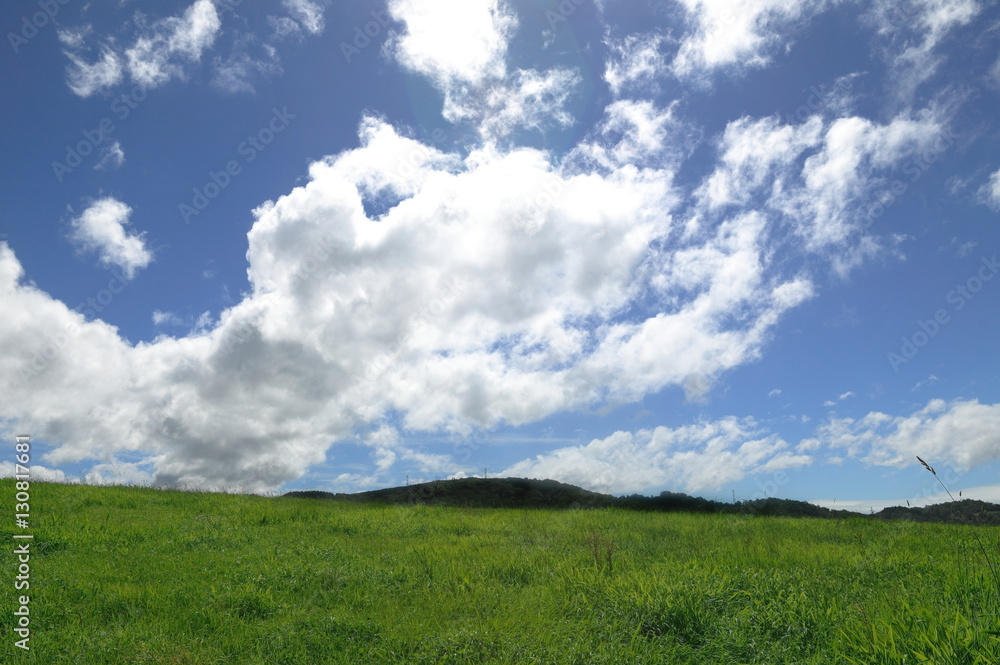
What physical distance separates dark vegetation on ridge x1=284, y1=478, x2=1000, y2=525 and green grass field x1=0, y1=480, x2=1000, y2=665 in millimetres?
10770

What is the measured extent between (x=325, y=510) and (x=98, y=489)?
813 centimetres

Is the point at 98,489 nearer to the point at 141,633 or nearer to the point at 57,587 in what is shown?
the point at 57,587

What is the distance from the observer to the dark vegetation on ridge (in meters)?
23.7

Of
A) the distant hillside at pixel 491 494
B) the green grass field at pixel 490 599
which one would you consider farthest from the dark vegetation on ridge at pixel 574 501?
the green grass field at pixel 490 599

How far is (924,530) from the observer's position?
16.7 meters

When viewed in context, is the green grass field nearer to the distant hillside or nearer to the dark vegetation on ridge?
the dark vegetation on ridge

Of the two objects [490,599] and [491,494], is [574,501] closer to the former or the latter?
[491,494]

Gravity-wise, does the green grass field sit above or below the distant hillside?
below

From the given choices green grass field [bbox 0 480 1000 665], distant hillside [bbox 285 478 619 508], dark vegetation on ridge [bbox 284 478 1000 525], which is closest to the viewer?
green grass field [bbox 0 480 1000 665]

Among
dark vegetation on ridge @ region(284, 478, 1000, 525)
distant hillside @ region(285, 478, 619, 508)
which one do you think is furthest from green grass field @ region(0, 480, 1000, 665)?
distant hillside @ region(285, 478, 619, 508)

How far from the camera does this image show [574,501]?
28.5 m

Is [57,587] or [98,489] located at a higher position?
[98,489]

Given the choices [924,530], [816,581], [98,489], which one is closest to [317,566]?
[816,581]

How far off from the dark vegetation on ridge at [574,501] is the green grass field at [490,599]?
1077 cm
